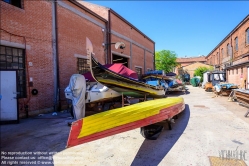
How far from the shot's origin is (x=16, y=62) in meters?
7.12

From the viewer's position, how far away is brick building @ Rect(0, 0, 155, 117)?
22.6 feet

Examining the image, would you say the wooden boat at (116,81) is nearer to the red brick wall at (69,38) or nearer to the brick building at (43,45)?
the brick building at (43,45)

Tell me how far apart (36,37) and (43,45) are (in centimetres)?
50

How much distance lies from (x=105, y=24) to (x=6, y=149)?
12332 mm

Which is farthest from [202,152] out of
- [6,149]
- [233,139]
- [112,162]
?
[6,149]

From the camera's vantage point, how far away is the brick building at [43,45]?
6.89 meters

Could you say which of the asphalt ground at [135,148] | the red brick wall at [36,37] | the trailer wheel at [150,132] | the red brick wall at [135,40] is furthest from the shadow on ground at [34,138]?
the red brick wall at [135,40]

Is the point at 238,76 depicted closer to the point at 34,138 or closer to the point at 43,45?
the point at 43,45

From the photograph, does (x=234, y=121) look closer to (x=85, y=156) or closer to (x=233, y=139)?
(x=233, y=139)

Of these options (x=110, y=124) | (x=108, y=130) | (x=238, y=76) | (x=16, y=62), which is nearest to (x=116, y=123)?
(x=110, y=124)

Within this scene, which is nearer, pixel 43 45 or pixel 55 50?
pixel 43 45

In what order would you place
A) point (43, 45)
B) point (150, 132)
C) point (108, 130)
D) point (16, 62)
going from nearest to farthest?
point (108, 130)
point (150, 132)
point (16, 62)
point (43, 45)

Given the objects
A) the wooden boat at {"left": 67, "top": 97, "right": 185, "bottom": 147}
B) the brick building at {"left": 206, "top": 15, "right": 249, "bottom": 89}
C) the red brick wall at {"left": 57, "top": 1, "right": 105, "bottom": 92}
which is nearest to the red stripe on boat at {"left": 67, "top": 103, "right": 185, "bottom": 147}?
the wooden boat at {"left": 67, "top": 97, "right": 185, "bottom": 147}

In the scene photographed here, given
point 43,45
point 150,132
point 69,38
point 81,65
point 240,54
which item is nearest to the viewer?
point 150,132
